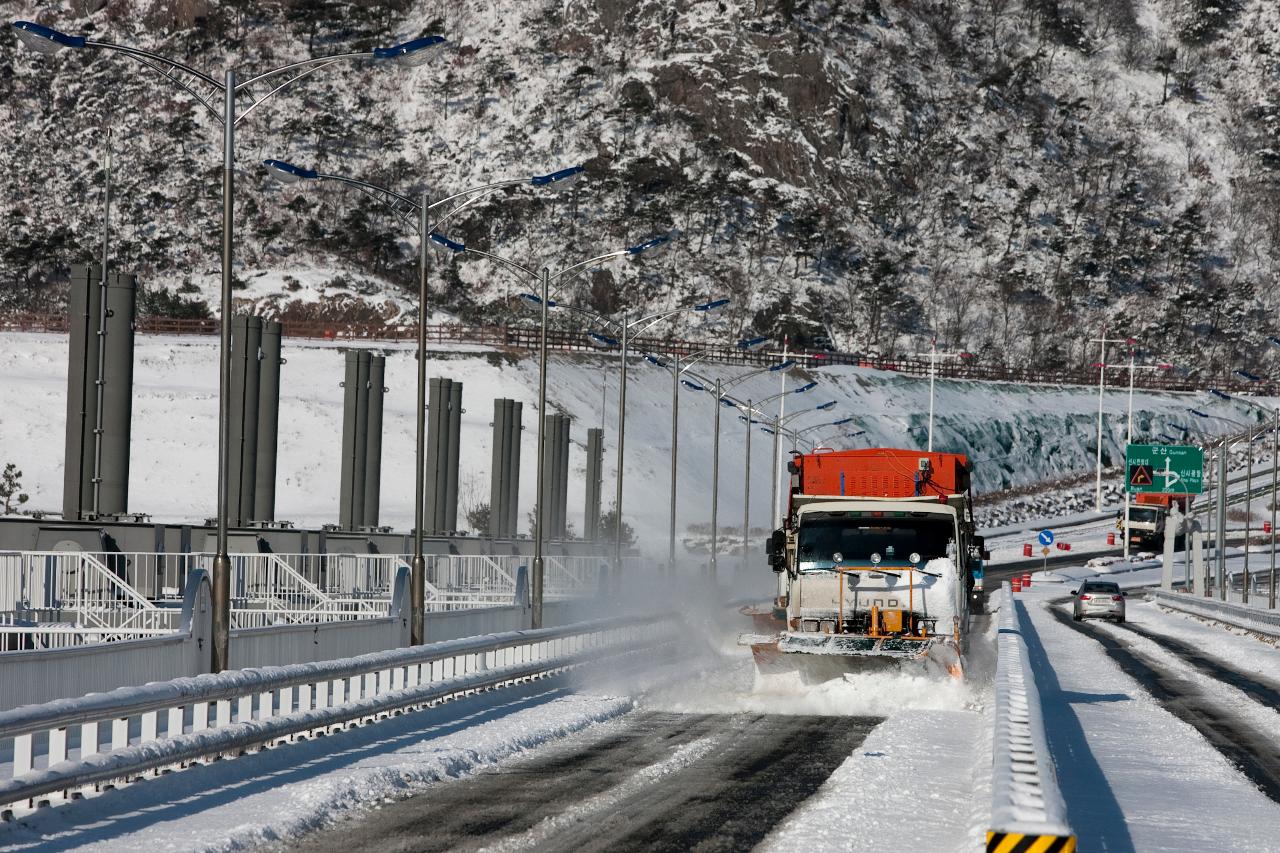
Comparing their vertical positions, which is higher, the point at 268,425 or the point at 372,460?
the point at 268,425

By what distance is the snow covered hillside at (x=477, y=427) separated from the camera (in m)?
105

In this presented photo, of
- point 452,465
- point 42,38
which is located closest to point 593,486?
point 452,465

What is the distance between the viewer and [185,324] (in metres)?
131

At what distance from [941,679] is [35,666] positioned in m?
12.3

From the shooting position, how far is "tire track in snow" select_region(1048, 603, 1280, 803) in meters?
19.1

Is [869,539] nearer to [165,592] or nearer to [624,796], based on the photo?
[624,796]

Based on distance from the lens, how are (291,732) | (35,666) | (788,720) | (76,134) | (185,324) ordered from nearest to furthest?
(35,666)
(291,732)
(788,720)
(185,324)
(76,134)

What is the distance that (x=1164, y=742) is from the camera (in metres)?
21.9

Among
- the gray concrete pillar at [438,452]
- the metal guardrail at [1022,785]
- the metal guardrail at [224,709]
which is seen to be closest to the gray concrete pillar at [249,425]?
Answer: the gray concrete pillar at [438,452]

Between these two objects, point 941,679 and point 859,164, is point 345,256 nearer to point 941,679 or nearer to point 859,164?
point 859,164

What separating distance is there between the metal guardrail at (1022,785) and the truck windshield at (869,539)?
552 cm

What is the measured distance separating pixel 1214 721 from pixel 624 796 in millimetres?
12776

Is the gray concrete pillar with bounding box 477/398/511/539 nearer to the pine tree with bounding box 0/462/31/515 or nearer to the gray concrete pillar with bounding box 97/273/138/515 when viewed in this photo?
the pine tree with bounding box 0/462/31/515

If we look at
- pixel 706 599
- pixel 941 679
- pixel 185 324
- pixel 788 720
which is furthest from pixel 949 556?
pixel 185 324
